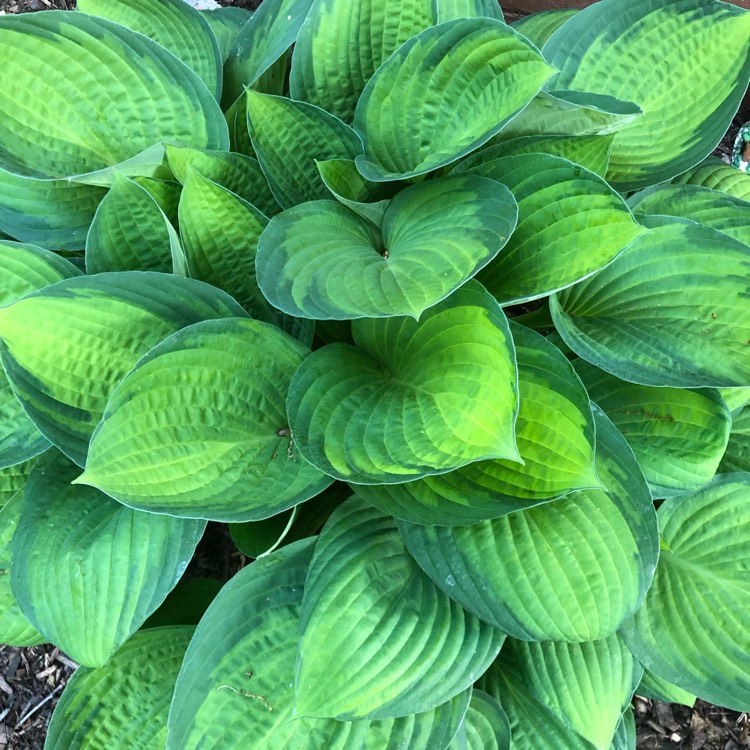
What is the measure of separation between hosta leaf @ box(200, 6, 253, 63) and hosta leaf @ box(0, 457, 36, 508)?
77 cm

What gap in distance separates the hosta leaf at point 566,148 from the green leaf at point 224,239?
0.30m

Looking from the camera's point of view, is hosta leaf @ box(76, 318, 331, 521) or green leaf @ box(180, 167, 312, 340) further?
green leaf @ box(180, 167, 312, 340)

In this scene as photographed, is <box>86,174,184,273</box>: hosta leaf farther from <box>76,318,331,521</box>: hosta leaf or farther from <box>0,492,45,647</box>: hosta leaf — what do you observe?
<box>0,492,45,647</box>: hosta leaf

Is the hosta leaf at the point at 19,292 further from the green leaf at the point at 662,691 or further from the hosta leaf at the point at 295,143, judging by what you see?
the green leaf at the point at 662,691

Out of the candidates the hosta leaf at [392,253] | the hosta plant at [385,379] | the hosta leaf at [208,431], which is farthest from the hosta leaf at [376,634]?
the hosta leaf at [392,253]

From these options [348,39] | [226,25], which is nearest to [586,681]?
[348,39]

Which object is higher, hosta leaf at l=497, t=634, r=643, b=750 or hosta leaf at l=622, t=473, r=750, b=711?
hosta leaf at l=622, t=473, r=750, b=711

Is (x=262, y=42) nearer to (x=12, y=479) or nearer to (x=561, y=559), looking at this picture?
(x=12, y=479)

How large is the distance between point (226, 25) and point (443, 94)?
62 cm

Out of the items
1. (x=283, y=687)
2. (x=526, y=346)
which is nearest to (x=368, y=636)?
(x=283, y=687)

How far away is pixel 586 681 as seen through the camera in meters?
0.88

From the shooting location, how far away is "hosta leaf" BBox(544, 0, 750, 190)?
92cm

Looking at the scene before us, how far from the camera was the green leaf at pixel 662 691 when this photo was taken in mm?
1000

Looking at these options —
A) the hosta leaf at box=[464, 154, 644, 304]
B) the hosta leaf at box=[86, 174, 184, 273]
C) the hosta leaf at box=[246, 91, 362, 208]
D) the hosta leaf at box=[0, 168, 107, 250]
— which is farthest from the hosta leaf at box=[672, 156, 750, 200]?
the hosta leaf at box=[0, 168, 107, 250]
